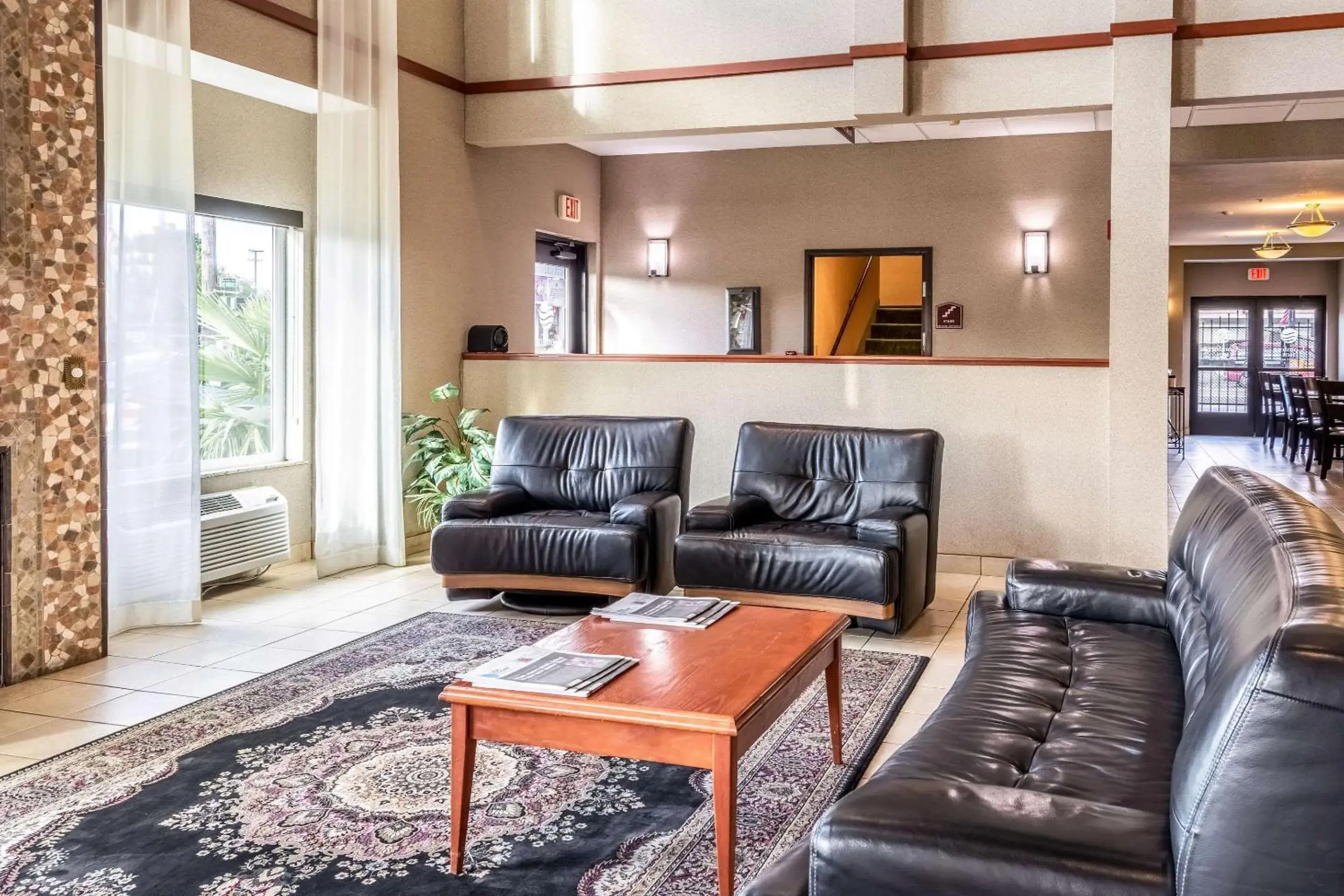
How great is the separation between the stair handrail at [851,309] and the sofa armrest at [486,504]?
5.59 meters

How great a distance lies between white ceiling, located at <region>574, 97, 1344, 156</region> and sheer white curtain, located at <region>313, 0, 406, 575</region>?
1.60 meters

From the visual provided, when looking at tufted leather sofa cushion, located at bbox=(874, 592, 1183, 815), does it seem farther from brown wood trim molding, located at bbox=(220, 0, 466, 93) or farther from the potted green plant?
brown wood trim molding, located at bbox=(220, 0, 466, 93)

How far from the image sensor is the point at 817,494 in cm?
548

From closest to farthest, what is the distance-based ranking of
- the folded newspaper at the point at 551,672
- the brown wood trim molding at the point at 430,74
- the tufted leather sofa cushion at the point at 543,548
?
the folded newspaper at the point at 551,672 → the tufted leather sofa cushion at the point at 543,548 → the brown wood trim molding at the point at 430,74

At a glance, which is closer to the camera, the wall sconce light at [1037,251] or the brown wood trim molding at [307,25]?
the brown wood trim molding at [307,25]

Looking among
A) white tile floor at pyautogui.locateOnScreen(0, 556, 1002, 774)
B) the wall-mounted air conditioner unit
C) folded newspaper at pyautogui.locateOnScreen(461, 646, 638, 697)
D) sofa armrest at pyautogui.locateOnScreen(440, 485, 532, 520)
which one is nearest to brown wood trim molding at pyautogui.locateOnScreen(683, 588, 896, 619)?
white tile floor at pyautogui.locateOnScreen(0, 556, 1002, 774)

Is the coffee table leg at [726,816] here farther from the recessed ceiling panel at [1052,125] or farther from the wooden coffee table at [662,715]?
the recessed ceiling panel at [1052,125]

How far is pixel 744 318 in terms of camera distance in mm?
9469

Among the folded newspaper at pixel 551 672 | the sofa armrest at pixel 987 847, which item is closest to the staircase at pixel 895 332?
the folded newspaper at pixel 551 672

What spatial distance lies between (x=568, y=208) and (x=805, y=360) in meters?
3.24

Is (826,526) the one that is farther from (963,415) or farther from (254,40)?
(254,40)

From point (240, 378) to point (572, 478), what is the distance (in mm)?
1974

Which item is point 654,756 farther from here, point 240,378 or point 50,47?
point 240,378

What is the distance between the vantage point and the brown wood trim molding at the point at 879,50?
6.20 m
